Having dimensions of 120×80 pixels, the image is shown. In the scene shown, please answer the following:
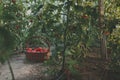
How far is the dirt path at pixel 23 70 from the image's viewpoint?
11.2 ft

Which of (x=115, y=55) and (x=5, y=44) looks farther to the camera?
(x=115, y=55)

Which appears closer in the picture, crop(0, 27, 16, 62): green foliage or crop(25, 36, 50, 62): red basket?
crop(0, 27, 16, 62): green foliage

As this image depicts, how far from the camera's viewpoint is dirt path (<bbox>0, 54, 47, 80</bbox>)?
3.40m

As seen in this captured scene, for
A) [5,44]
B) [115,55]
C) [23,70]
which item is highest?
[5,44]

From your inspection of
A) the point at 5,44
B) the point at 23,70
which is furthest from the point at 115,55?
the point at 5,44

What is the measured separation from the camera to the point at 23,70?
3791 mm

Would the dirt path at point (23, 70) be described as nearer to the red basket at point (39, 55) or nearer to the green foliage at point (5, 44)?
the red basket at point (39, 55)

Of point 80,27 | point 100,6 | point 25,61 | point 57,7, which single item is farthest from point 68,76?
point 25,61

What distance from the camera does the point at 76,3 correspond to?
2863 mm

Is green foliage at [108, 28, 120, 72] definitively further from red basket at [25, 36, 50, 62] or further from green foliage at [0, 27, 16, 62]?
green foliage at [0, 27, 16, 62]

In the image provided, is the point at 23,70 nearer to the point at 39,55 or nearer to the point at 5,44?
the point at 39,55

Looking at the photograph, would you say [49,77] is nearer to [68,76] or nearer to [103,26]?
[68,76]

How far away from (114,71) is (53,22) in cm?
108

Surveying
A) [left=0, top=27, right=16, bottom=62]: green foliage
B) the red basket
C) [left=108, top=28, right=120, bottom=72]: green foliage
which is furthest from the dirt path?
[left=0, top=27, right=16, bottom=62]: green foliage
